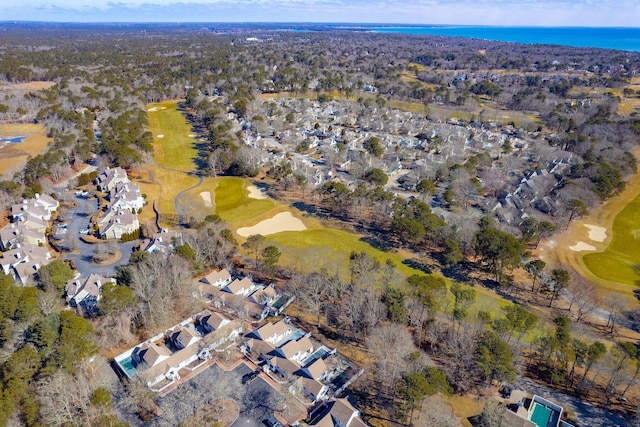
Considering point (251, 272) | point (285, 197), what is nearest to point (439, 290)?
point (251, 272)

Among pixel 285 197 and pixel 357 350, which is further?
pixel 285 197

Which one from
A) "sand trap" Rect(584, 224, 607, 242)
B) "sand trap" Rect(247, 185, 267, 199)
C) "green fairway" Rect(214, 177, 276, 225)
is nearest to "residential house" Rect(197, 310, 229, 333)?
"green fairway" Rect(214, 177, 276, 225)

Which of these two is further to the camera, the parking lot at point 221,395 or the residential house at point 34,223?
the residential house at point 34,223

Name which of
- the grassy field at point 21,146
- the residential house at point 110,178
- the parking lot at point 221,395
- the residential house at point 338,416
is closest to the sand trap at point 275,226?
the parking lot at point 221,395

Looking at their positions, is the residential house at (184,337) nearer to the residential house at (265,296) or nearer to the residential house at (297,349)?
the residential house at (265,296)

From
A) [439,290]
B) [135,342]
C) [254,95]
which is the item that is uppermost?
[254,95]

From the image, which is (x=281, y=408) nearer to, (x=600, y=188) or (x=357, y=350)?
(x=357, y=350)

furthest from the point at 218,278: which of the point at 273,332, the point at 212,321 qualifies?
the point at 273,332
